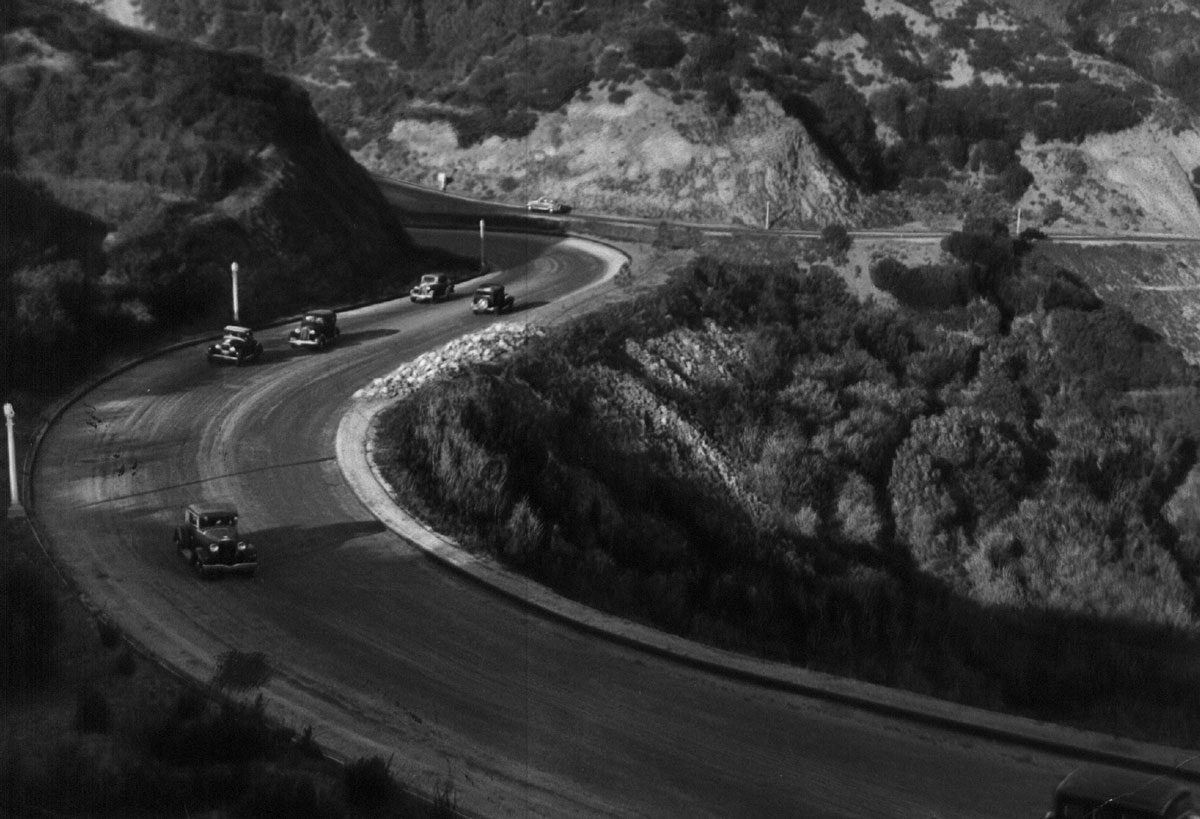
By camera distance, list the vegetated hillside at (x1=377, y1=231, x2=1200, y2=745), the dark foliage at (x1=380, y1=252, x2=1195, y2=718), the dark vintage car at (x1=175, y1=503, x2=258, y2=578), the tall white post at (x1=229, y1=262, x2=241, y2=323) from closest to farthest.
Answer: the dark vintage car at (x1=175, y1=503, x2=258, y2=578) < the vegetated hillside at (x1=377, y1=231, x2=1200, y2=745) < the dark foliage at (x1=380, y1=252, x2=1195, y2=718) < the tall white post at (x1=229, y1=262, x2=241, y2=323)

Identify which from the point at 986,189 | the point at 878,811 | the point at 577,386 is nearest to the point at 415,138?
the point at 986,189

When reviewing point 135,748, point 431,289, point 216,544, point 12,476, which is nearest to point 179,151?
point 431,289

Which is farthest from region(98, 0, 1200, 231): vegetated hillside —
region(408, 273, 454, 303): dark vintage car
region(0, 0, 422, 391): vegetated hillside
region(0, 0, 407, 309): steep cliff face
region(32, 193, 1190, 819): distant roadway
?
region(32, 193, 1190, 819): distant roadway

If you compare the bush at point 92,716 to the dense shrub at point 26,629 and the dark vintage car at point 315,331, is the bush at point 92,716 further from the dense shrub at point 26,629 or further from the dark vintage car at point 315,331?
the dark vintage car at point 315,331

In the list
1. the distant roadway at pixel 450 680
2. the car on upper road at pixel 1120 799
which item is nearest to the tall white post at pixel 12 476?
the distant roadway at pixel 450 680

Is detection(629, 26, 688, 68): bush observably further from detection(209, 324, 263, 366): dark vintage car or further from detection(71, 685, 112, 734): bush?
detection(71, 685, 112, 734): bush

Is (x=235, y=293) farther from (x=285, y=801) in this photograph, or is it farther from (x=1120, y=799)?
(x=1120, y=799)
